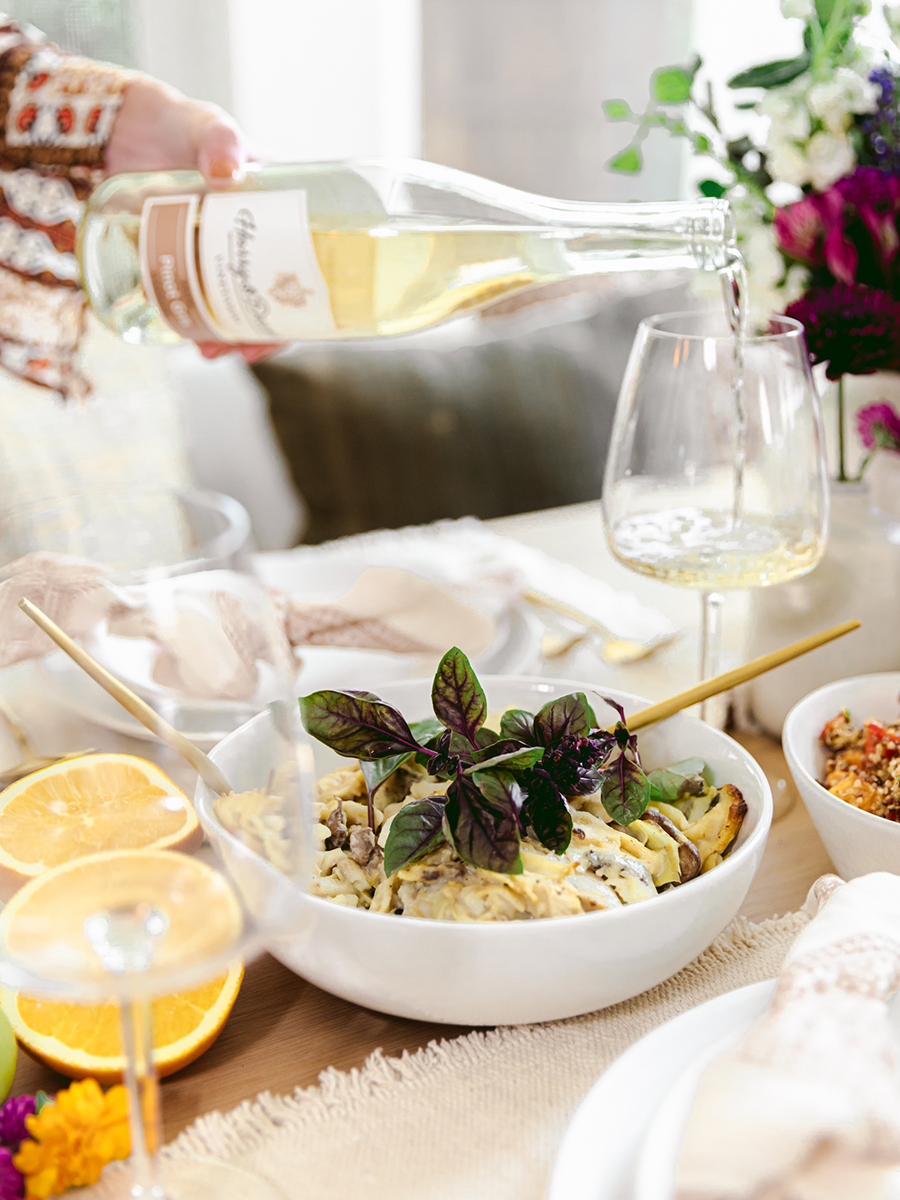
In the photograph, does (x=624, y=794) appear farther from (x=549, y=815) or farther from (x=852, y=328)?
(x=852, y=328)

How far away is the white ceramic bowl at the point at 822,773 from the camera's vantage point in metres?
0.59

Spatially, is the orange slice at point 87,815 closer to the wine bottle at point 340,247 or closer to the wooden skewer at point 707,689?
the wooden skewer at point 707,689

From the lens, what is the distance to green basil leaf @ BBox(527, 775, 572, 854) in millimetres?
525

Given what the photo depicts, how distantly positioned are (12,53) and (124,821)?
95 cm

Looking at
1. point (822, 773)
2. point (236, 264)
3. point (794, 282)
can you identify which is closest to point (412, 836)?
point (822, 773)

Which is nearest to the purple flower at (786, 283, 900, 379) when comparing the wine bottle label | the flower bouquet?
the flower bouquet

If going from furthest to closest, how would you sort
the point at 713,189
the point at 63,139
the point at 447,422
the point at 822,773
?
the point at 447,422 → the point at 63,139 → the point at 713,189 → the point at 822,773

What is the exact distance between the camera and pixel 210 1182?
1.49 ft

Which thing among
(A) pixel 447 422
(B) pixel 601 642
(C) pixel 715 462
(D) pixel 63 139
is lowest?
(A) pixel 447 422

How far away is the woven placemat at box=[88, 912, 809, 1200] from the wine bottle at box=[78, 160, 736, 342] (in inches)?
20.7

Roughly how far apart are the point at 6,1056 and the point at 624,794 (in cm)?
31

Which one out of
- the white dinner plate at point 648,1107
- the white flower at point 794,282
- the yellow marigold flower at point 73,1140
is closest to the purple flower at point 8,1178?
the yellow marigold flower at point 73,1140

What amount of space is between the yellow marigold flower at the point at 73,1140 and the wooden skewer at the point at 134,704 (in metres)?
0.13

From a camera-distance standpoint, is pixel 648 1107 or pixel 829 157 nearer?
pixel 648 1107
